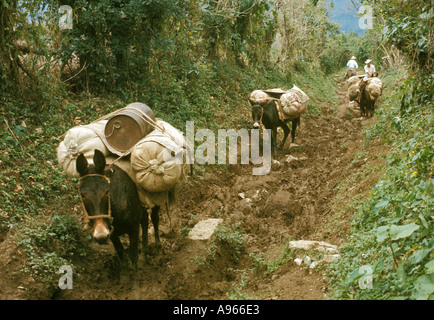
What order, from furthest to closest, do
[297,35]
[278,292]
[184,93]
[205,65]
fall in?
[297,35]
[205,65]
[184,93]
[278,292]

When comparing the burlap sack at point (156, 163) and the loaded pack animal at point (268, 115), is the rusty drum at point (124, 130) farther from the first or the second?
the loaded pack animal at point (268, 115)

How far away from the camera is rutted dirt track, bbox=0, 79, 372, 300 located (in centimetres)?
544

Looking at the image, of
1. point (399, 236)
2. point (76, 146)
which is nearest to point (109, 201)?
point (76, 146)

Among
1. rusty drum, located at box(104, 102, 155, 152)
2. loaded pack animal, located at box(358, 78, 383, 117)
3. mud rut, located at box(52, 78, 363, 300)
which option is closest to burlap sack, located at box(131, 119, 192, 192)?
rusty drum, located at box(104, 102, 155, 152)

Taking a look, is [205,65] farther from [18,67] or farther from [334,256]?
[334,256]

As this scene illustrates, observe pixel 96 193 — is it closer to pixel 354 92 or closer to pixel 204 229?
pixel 204 229

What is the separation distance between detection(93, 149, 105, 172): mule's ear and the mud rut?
1.66 m

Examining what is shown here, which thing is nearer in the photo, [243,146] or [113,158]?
[113,158]

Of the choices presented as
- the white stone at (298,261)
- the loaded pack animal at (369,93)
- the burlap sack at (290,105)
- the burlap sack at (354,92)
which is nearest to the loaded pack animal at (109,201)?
the white stone at (298,261)

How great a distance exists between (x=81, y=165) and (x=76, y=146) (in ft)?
2.23

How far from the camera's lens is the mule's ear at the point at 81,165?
4977 millimetres

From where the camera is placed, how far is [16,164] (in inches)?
269

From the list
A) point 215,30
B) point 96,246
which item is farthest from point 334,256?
point 215,30

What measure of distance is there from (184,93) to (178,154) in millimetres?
6682
